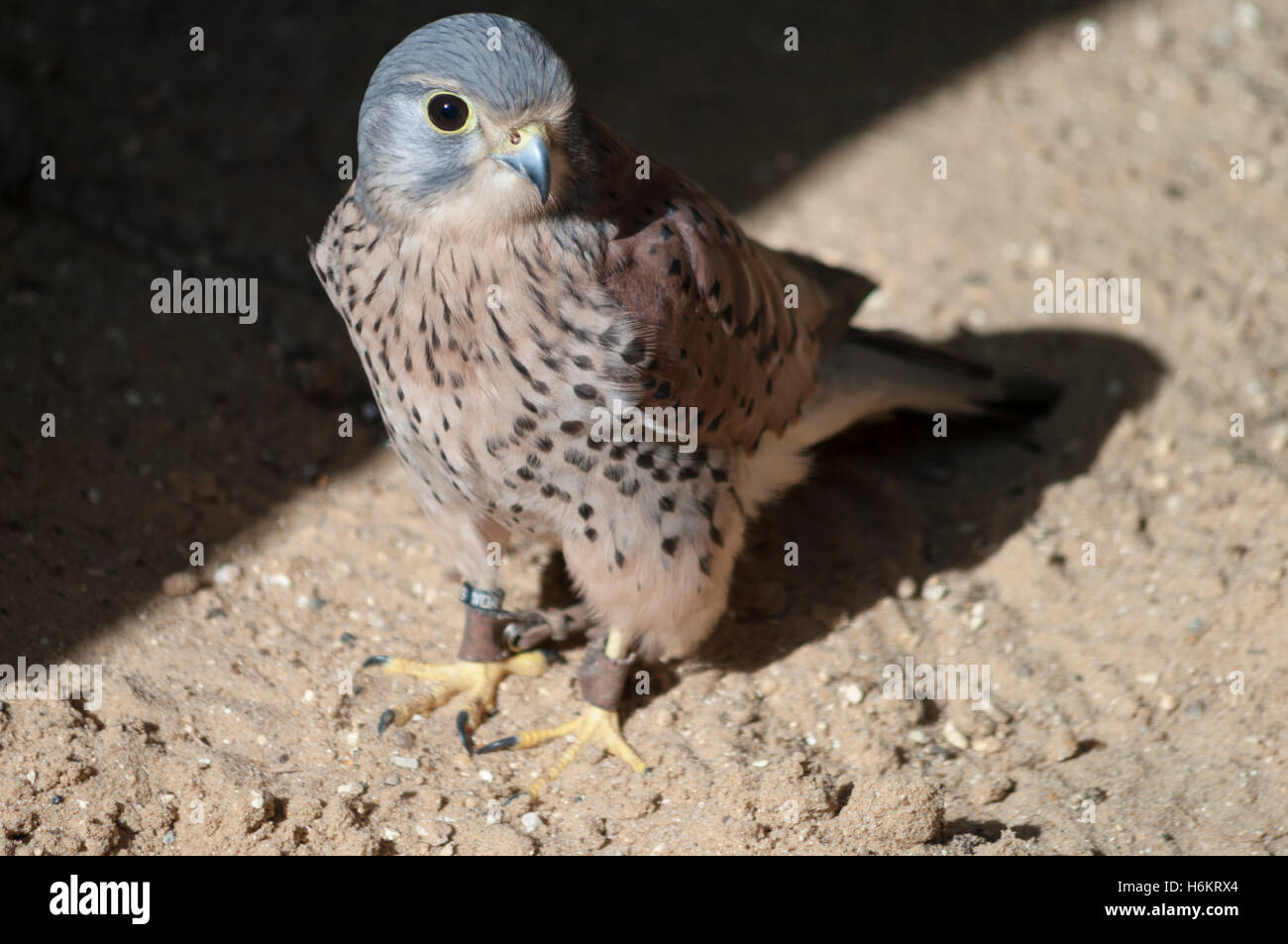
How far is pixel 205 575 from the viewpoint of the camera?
378 centimetres

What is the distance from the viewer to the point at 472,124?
269 cm

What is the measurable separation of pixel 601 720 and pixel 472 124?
66.6 inches

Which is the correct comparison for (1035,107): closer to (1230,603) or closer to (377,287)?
(1230,603)

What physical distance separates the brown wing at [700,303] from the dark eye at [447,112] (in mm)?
367

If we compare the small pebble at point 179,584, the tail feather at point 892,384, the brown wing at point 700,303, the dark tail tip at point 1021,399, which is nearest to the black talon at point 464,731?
the small pebble at point 179,584

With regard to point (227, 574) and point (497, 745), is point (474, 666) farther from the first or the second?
point (227, 574)

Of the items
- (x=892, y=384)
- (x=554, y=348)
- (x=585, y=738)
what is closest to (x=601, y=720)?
(x=585, y=738)

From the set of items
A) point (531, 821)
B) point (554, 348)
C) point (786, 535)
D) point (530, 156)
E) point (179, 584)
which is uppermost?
point (530, 156)

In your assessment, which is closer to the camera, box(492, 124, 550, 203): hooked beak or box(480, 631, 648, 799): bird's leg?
box(492, 124, 550, 203): hooked beak

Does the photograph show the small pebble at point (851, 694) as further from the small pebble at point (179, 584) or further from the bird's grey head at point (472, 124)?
the small pebble at point (179, 584)

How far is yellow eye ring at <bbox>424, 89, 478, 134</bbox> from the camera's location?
2.68 meters

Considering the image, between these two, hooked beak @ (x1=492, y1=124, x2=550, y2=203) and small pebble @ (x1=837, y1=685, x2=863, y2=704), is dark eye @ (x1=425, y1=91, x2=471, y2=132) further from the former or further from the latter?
small pebble @ (x1=837, y1=685, x2=863, y2=704)

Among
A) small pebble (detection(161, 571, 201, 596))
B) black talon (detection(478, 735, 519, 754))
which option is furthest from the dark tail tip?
small pebble (detection(161, 571, 201, 596))
